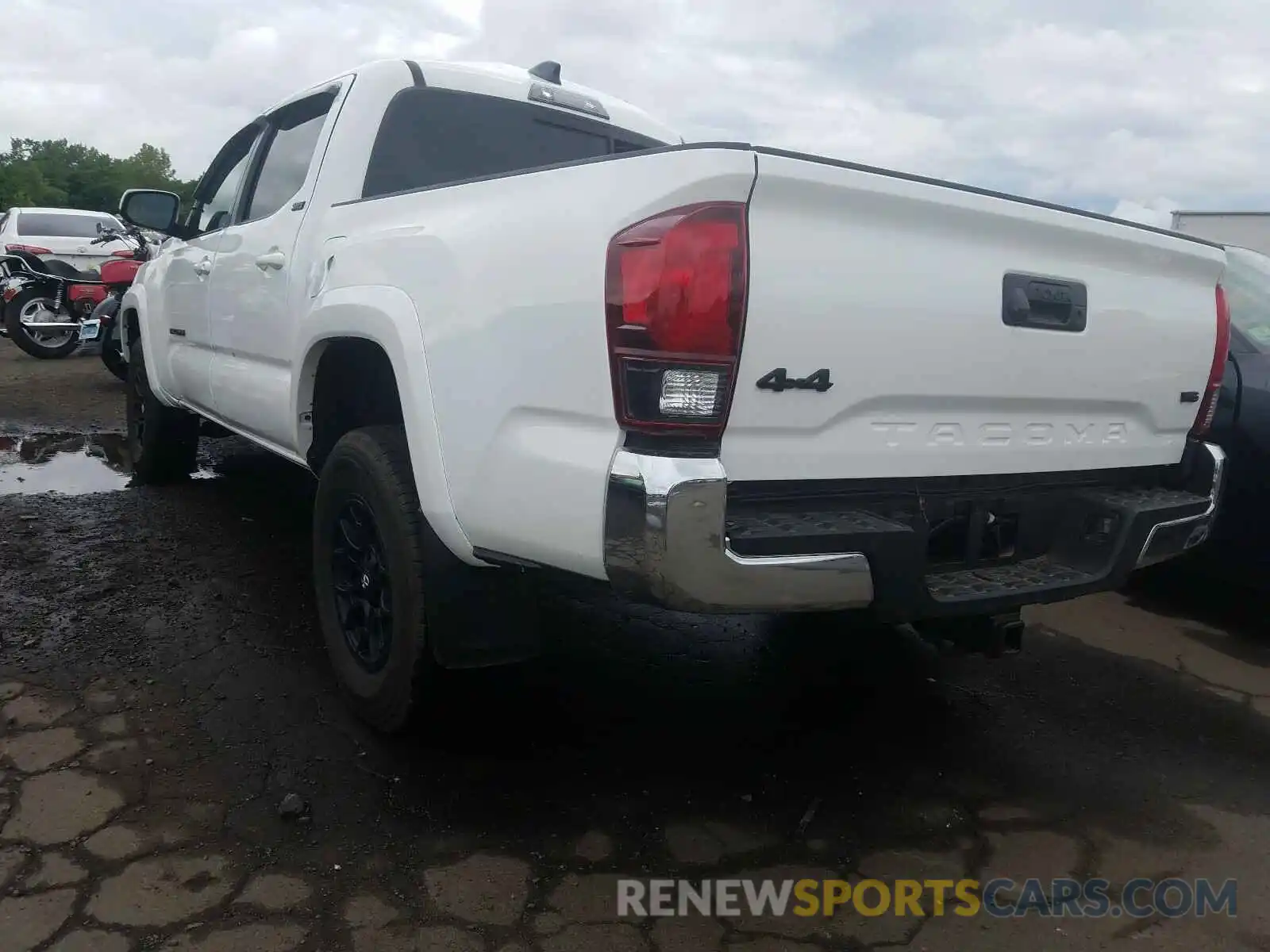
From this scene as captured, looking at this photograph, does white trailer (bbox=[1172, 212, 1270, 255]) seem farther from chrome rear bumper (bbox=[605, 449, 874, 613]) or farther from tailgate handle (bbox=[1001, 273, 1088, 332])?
chrome rear bumper (bbox=[605, 449, 874, 613])

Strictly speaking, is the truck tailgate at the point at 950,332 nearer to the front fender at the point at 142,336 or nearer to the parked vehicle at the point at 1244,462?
the parked vehicle at the point at 1244,462

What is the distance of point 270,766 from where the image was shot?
8.74 feet

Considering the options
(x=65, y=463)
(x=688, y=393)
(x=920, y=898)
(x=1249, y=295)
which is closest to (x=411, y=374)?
(x=688, y=393)

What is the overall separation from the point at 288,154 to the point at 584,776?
2.63 metres

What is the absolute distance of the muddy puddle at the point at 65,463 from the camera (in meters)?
5.59

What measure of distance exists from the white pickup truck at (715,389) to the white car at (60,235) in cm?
1255

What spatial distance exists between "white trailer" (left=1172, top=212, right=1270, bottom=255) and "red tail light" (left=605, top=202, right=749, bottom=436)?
13.3m

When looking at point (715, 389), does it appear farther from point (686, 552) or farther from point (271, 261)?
point (271, 261)

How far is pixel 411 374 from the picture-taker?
243cm

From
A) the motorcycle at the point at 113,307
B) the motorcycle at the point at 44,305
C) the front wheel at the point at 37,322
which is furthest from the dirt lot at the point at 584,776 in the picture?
the front wheel at the point at 37,322

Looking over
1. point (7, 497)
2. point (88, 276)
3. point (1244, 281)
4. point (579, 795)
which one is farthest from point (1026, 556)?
point (88, 276)

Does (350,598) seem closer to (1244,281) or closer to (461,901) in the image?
(461,901)

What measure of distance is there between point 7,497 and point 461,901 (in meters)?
4.39

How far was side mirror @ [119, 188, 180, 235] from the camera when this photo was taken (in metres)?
4.53
